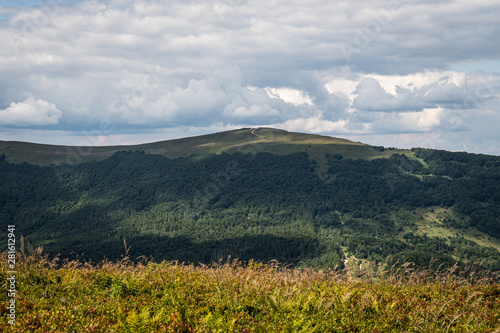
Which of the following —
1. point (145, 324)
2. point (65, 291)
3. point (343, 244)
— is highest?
point (145, 324)

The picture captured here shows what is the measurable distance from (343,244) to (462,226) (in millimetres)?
71252

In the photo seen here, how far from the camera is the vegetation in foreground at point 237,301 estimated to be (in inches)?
261

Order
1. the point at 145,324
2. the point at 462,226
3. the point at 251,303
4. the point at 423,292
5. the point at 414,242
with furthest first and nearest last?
the point at 462,226
the point at 414,242
the point at 423,292
the point at 251,303
the point at 145,324

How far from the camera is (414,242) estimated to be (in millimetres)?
177000

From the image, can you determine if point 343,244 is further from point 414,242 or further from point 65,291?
point 65,291

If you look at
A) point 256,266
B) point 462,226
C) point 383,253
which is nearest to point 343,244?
point 383,253

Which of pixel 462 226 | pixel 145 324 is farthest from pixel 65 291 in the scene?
pixel 462 226

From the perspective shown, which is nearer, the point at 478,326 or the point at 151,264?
the point at 478,326

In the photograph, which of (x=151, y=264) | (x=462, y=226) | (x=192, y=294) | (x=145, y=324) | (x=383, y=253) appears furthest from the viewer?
(x=462, y=226)

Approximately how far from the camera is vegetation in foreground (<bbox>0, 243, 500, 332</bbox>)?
663cm

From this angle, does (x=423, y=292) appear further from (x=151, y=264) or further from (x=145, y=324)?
(x=151, y=264)

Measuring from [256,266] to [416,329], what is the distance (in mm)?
5127

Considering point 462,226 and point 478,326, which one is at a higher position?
point 478,326

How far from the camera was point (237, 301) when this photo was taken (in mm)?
7855
